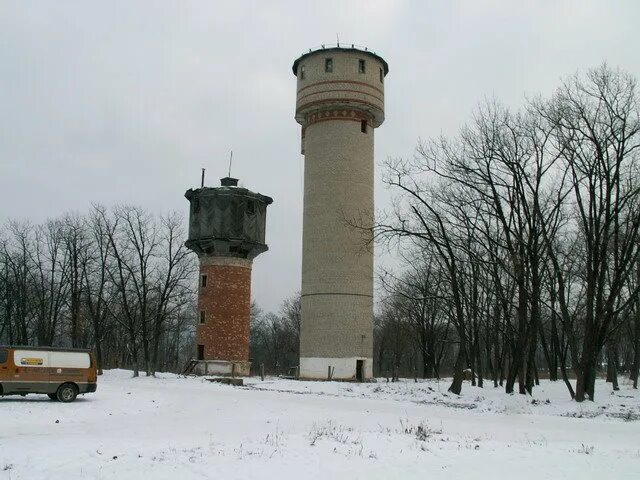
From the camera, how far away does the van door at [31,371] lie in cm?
2053

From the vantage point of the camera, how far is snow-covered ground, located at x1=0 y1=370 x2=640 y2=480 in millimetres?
9727

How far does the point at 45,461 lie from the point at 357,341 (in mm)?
31849

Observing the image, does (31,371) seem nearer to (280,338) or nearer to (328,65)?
(328,65)

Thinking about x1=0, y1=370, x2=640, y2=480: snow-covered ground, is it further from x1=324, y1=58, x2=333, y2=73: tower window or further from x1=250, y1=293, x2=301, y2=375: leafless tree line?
x1=250, y1=293, x2=301, y2=375: leafless tree line

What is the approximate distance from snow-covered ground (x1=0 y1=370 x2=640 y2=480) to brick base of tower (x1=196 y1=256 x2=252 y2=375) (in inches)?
763

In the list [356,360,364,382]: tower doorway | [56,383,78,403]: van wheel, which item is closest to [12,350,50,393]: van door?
[56,383,78,403]: van wheel

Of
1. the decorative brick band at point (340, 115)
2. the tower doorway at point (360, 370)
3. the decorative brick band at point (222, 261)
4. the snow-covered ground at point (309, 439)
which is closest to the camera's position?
the snow-covered ground at point (309, 439)

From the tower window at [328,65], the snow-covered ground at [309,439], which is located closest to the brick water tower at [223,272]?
the tower window at [328,65]

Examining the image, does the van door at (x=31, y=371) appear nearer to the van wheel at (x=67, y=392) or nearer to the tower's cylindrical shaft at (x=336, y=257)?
the van wheel at (x=67, y=392)

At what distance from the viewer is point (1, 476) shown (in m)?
9.26

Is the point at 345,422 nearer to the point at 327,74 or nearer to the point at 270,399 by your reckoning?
the point at 270,399

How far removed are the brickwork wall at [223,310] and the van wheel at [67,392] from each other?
69.0ft

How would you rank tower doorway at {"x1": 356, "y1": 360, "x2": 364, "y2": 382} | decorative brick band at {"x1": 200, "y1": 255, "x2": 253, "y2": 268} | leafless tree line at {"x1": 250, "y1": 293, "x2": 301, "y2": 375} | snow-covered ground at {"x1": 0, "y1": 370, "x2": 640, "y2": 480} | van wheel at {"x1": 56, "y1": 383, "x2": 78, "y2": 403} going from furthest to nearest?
leafless tree line at {"x1": 250, "y1": 293, "x2": 301, "y2": 375}, decorative brick band at {"x1": 200, "y1": 255, "x2": 253, "y2": 268}, tower doorway at {"x1": 356, "y1": 360, "x2": 364, "y2": 382}, van wheel at {"x1": 56, "y1": 383, "x2": 78, "y2": 403}, snow-covered ground at {"x1": 0, "y1": 370, "x2": 640, "y2": 480}

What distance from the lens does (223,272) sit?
4291 centimetres
